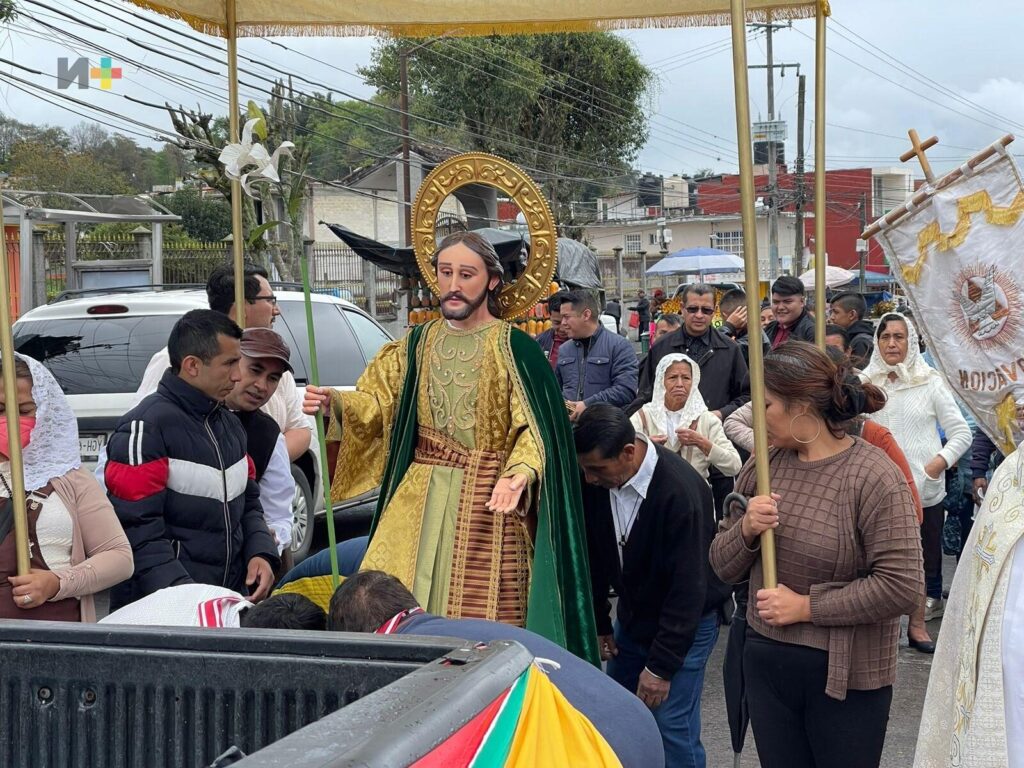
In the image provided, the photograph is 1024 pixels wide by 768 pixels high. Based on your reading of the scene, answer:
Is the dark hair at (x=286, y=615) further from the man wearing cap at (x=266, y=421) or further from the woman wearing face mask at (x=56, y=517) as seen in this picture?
the man wearing cap at (x=266, y=421)

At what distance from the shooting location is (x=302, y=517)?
858 centimetres

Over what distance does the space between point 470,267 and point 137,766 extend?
7.95ft

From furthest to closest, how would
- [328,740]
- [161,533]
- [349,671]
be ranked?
[161,533] → [349,671] → [328,740]

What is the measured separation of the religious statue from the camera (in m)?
4.06

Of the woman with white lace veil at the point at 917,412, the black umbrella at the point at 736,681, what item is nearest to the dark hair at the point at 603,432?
the black umbrella at the point at 736,681

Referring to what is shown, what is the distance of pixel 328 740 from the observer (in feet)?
4.57

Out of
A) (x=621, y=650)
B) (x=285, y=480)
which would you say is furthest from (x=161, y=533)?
(x=621, y=650)

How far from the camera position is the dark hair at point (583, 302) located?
8.12 m

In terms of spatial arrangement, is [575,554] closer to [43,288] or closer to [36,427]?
[36,427]

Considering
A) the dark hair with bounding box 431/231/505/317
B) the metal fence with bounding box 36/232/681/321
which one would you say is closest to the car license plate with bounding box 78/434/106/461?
the metal fence with bounding box 36/232/681/321

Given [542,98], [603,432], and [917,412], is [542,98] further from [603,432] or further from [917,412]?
[603,432]

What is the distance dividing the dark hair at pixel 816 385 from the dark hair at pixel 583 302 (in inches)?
192

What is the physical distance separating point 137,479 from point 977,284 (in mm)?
2601

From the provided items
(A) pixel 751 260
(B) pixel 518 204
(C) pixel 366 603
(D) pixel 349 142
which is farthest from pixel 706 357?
(D) pixel 349 142
